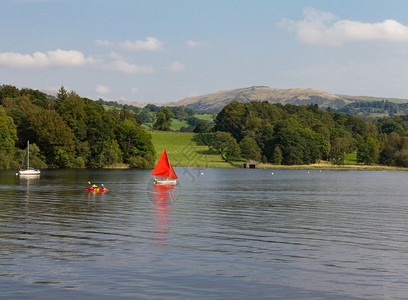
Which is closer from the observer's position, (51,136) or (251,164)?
(51,136)

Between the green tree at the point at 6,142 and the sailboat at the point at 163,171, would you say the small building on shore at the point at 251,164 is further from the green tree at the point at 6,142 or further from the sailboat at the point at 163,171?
the sailboat at the point at 163,171

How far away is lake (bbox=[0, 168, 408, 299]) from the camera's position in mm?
22125

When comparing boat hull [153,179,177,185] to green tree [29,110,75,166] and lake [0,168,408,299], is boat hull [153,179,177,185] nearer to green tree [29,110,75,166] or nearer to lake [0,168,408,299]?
lake [0,168,408,299]

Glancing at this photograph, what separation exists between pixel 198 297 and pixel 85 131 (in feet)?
483

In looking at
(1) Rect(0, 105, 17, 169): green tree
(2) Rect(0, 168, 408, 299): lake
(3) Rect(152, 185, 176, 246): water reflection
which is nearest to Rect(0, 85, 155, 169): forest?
(1) Rect(0, 105, 17, 169): green tree

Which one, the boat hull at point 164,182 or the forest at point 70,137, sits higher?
the forest at point 70,137

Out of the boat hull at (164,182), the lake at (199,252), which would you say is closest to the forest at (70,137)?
the boat hull at (164,182)

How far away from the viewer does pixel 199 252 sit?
29641 mm

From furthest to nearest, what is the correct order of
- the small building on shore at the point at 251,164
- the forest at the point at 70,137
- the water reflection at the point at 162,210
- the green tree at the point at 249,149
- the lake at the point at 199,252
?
the green tree at the point at 249,149 < the small building on shore at the point at 251,164 < the forest at the point at 70,137 < the water reflection at the point at 162,210 < the lake at the point at 199,252

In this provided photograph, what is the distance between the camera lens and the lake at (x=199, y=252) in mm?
22125

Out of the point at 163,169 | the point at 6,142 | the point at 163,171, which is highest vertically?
the point at 6,142

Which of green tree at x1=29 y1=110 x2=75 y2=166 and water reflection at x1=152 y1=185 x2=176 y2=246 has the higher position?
green tree at x1=29 y1=110 x2=75 y2=166

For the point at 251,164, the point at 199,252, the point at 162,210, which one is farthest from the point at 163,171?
the point at 251,164

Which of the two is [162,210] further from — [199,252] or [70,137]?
[70,137]
